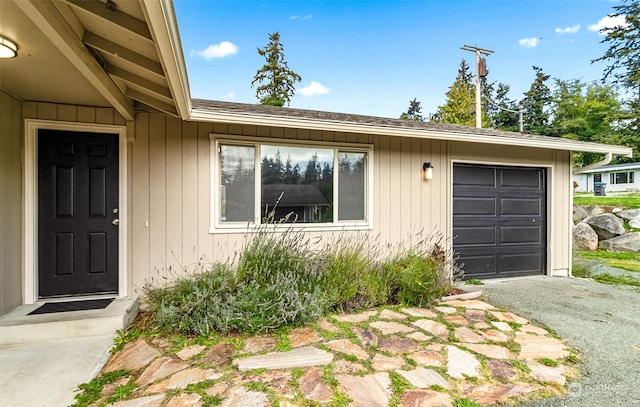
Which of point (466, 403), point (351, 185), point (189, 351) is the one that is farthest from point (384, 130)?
point (189, 351)

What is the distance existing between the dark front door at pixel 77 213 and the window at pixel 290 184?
121 centimetres

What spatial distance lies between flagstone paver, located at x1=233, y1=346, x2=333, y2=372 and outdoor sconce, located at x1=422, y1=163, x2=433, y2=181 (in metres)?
3.35

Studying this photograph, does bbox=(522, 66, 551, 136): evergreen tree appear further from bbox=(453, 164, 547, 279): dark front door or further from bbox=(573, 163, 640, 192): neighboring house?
bbox=(453, 164, 547, 279): dark front door

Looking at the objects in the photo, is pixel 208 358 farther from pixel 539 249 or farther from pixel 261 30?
pixel 261 30

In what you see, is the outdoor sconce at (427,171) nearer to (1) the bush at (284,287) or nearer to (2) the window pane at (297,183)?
(1) the bush at (284,287)

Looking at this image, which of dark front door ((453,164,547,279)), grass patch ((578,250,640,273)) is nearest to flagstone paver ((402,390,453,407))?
dark front door ((453,164,547,279))

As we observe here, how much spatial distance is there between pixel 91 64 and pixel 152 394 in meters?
2.40

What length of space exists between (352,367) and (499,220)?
4367 mm

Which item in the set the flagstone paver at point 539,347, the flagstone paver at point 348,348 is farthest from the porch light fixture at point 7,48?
the flagstone paver at point 539,347

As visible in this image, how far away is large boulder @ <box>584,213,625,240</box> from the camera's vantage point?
866cm

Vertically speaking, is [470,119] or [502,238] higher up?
[470,119]

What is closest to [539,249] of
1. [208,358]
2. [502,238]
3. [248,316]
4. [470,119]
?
[502,238]

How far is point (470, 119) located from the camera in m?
19.6

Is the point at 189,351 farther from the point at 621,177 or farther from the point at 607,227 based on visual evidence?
the point at 621,177
